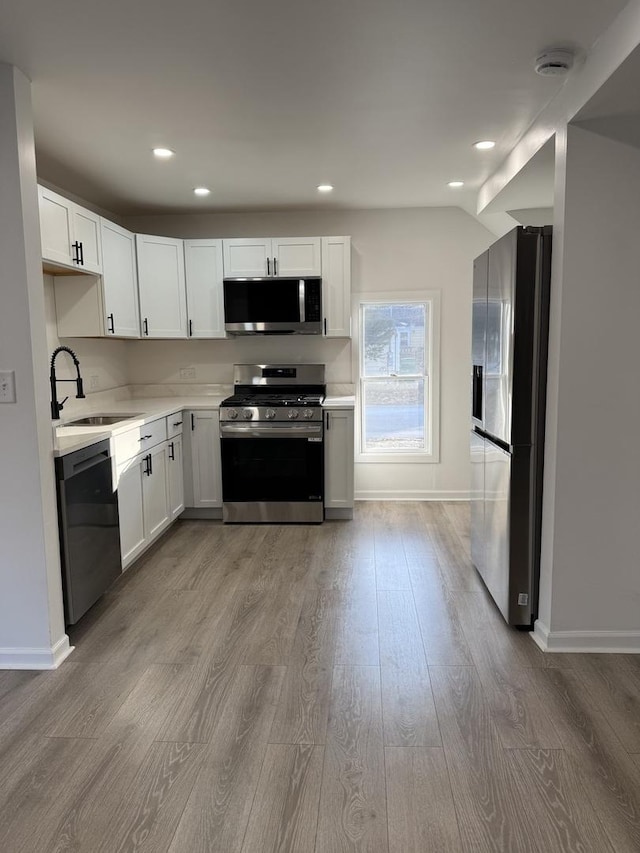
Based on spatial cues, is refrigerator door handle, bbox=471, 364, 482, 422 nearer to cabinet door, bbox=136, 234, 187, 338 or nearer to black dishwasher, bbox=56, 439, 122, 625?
black dishwasher, bbox=56, 439, 122, 625

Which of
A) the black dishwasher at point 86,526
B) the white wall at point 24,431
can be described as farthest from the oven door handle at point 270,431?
the white wall at point 24,431

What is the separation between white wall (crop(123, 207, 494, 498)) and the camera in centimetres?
498

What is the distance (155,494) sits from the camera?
13.0 feet

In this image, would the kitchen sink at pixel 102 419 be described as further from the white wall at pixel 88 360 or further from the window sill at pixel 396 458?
the window sill at pixel 396 458

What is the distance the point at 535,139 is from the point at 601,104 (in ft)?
2.44

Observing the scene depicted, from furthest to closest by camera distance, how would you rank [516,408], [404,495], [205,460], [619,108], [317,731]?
1. [404,495]
2. [205,460]
3. [516,408]
4. [619,108]
5. [317,731]

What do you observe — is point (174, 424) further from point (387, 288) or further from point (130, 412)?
point (387, 288)

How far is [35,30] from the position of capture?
2072 millimetres

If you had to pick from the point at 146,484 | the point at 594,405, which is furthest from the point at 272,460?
the point at 594,405

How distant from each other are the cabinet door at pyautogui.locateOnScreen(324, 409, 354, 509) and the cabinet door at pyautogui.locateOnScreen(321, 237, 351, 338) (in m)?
0.74

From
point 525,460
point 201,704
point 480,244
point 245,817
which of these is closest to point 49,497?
point 201,704

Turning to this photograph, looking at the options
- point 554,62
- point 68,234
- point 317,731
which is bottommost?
point 317,731

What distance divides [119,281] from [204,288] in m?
0.79

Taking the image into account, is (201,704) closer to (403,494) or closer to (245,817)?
(245,817)
